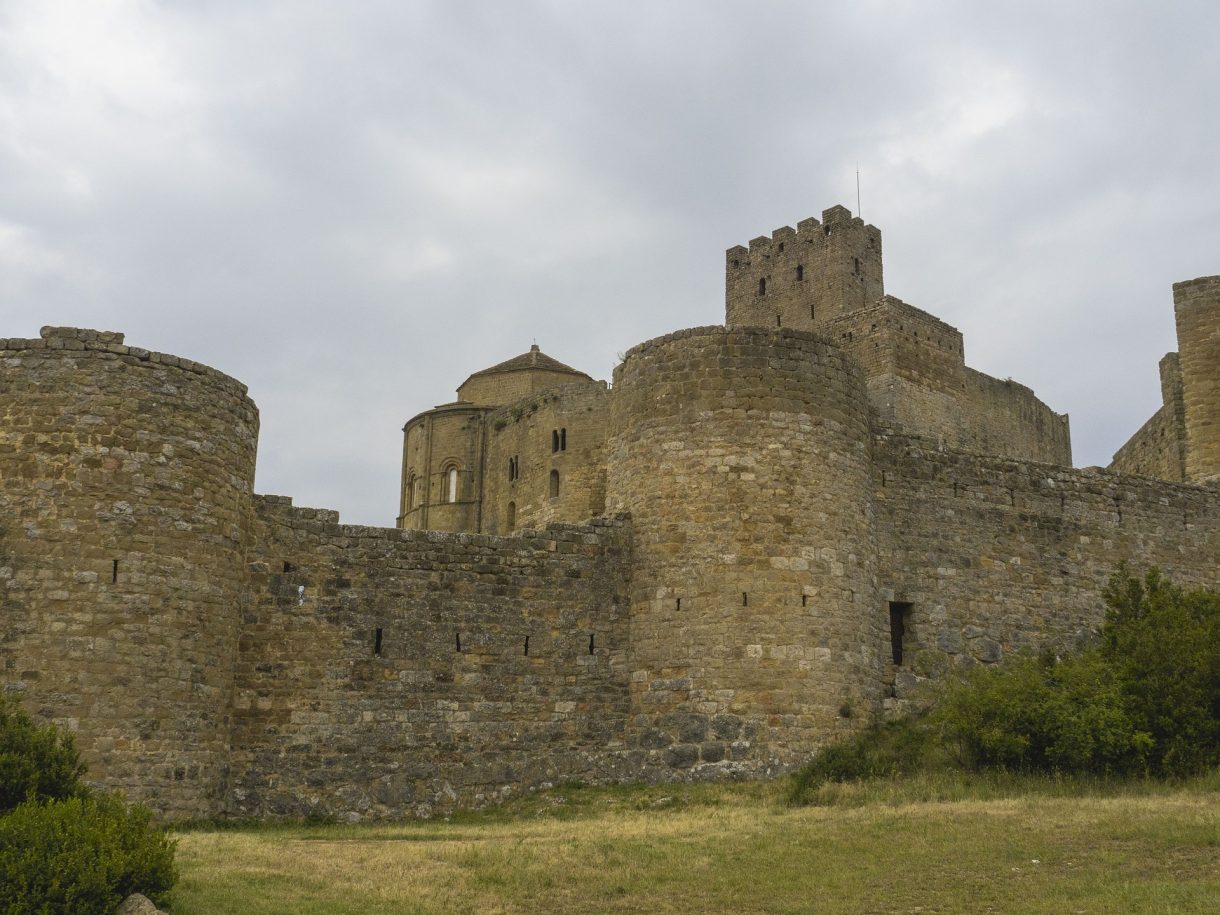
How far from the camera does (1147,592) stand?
62.1ft

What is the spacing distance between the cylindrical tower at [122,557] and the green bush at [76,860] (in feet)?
15.5

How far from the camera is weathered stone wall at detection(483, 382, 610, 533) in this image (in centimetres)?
3681

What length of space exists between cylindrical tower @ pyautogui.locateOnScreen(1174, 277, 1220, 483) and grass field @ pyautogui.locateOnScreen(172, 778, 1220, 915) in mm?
13008

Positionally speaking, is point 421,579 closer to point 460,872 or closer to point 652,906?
point 460,872

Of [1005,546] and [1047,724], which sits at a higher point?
[1005,546]

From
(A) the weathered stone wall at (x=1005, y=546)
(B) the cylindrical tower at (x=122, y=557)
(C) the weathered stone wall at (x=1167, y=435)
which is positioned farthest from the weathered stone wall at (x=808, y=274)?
(B) the cylindrical tower at (x=122, y=557)

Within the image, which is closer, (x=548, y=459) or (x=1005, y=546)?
(x=1005, y=546)

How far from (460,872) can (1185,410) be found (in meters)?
21.1

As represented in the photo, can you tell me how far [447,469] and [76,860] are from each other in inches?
1389

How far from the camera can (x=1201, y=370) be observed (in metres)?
26.4

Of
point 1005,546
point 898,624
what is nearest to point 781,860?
point 898,624

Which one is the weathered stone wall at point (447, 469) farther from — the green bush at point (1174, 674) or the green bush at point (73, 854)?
the green bush at point (73, 854)

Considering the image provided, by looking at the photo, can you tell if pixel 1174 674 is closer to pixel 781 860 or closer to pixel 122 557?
pixel 781 860

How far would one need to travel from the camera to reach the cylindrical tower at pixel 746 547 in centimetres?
1731
